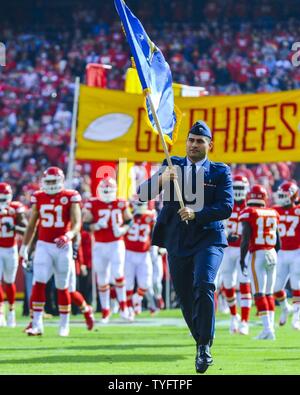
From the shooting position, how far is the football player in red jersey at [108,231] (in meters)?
17.0

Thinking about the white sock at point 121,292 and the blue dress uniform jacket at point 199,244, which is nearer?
the blue dress uniform jacket at point 199,244

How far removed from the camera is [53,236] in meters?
13.5

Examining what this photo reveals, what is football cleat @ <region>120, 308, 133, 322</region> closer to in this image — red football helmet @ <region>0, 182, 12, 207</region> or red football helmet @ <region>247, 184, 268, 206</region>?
red football helmet @ <region>0, 182, 12, 207</region>

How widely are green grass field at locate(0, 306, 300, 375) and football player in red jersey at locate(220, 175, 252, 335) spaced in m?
0.23

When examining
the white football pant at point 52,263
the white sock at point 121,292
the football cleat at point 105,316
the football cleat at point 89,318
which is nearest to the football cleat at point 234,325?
the football cleat at point 89,318

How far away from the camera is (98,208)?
17.1m

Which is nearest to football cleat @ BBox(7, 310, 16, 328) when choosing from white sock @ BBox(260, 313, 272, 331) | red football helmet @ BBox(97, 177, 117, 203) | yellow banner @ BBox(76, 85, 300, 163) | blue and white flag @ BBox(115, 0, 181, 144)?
red football helmet @ BBox(97, 177, 117, 203)

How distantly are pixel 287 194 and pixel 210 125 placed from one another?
3.72 metres

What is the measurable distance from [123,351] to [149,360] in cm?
115

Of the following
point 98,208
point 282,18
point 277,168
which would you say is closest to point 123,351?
point 98,208

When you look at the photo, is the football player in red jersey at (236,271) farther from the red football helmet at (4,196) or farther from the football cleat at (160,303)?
the football cleat at (160,303)

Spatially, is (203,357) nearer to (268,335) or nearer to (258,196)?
(268,335)

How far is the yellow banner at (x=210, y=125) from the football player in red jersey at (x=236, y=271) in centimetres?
286

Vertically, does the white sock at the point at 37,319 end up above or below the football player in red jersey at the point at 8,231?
below
